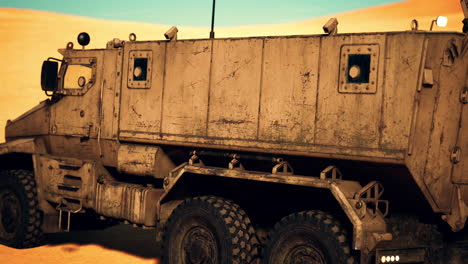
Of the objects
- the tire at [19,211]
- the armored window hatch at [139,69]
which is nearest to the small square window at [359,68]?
the armored window hatch at [139,69]

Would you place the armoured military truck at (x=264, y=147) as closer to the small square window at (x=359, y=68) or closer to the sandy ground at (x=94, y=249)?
the small square window at (x=359, y=68)

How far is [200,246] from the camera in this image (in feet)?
26.1

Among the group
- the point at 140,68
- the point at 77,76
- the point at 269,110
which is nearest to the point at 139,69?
the point at 140,68

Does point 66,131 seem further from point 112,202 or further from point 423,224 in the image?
point 423,224

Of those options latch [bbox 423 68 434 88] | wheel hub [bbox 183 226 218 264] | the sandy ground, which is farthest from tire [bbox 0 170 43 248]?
latch [bbox 423 68 434 88]

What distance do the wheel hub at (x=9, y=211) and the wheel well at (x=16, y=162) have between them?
0.49 m

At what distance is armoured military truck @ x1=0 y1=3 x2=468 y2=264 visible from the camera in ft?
21.9

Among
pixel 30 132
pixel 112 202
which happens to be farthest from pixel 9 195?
pixel 112 202

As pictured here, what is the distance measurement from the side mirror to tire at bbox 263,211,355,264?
4408 mm

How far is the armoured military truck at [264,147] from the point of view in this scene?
6688mm

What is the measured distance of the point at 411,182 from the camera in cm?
682

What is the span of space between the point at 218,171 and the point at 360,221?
6.14ft

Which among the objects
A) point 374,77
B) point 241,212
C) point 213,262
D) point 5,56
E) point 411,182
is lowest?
point 213,262

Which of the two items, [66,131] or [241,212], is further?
[66,131]
